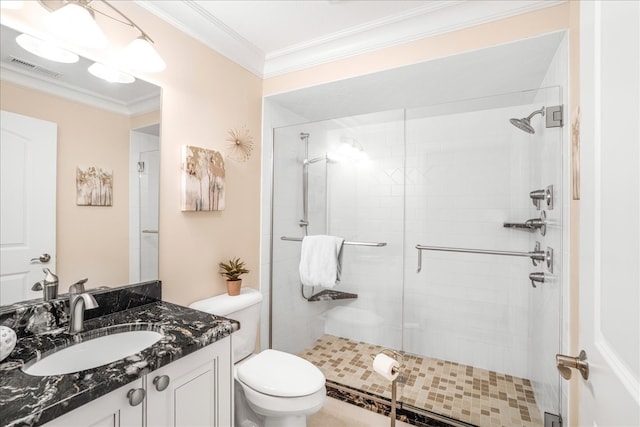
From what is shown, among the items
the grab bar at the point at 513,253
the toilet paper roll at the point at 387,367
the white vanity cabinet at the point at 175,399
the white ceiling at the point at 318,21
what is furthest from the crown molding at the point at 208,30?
the toilet paper roll at the point at 387,367

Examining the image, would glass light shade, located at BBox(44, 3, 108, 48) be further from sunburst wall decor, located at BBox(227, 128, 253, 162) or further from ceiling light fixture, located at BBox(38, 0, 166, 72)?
sunburst wall decor, located at BBox(227, 128, 253, 162)

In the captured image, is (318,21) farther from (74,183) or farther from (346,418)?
(346,418)

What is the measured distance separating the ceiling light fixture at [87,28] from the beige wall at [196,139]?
69 mm

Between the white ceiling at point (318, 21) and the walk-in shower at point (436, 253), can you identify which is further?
the walk-in shower at point (436, 253)

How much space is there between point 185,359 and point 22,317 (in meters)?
0.68

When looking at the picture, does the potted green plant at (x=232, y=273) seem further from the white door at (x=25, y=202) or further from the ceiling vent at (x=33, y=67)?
the ceiling vent at (x=33, y=67)

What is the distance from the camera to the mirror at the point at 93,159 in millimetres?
1232

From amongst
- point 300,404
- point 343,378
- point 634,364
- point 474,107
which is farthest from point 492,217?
point 634,364

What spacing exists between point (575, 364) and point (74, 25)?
197 cm

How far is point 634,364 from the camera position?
45cm

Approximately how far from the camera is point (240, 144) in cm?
218

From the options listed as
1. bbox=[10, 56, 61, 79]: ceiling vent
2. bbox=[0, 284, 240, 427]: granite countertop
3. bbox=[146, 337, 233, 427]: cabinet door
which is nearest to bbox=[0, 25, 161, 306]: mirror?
bbox=[10, 56, 61, 79]: ceiling vent

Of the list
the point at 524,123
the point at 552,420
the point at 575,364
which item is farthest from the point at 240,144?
the point at 552,420

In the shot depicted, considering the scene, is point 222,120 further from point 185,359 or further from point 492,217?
point 492,217
